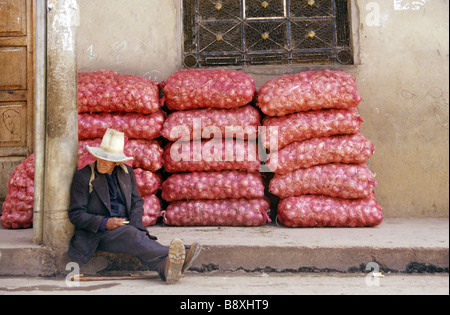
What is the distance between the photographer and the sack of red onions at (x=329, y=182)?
14.8 feet

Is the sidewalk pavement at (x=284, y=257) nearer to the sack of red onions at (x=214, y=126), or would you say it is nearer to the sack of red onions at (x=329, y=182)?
the sack of red onions at (x=329, y=182)

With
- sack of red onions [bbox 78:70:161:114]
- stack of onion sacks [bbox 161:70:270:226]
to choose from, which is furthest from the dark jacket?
sack of red onions [bbox 78:70:161:114]

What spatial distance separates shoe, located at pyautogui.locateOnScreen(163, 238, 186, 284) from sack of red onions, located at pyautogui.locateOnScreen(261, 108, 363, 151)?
6.50 ft

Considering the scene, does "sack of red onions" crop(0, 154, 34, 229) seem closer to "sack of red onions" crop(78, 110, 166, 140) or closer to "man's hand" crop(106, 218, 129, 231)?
"sack of red onions" crop(78, 110, 166, 140)

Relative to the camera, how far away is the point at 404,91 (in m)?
5.30

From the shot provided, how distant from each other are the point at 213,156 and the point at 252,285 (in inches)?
72.5

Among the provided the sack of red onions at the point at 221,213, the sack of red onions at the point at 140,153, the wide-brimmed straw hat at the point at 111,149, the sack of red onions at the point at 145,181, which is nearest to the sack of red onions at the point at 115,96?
the sack of red onions at the point at 140,153

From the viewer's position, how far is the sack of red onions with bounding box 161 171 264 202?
4699 mm

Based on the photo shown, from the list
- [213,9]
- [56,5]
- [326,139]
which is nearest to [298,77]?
[326,139]

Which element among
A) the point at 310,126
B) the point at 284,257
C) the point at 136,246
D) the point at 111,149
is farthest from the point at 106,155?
the point at 310,126

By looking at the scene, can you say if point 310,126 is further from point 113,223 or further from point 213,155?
point 113,223

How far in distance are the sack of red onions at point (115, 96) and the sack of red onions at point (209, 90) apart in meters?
0.26

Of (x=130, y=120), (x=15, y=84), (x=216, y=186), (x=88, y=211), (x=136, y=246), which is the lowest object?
(x=136, y=246)
